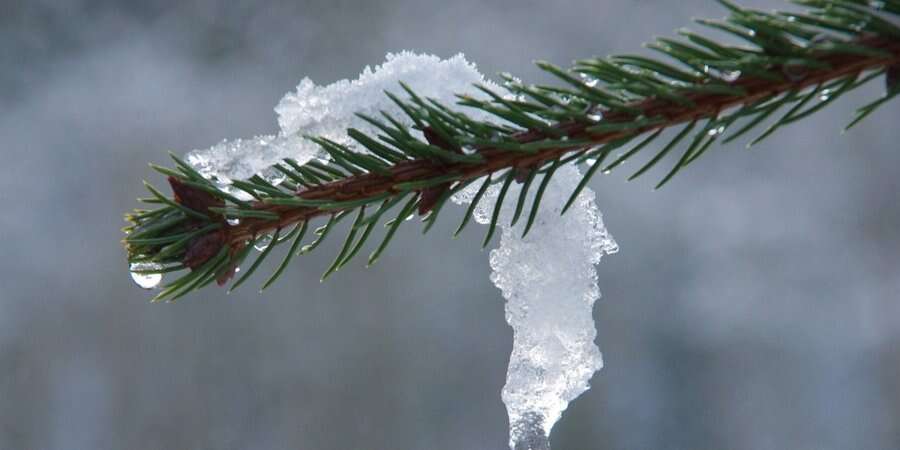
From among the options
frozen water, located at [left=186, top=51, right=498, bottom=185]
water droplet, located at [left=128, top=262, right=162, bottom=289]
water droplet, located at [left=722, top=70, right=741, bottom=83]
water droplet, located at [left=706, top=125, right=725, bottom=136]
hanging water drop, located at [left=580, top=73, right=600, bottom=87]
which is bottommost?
water droplet, located at [left=706, top=125, right=725, bottom=136]

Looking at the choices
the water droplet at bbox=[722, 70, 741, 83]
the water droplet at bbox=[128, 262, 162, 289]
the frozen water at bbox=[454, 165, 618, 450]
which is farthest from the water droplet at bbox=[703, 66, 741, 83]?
the water droplet at bbox=[128, 262, 162, 289]

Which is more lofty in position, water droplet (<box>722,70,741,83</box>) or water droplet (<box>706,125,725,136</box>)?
water droplet (<box>722,70,741,83</box>)

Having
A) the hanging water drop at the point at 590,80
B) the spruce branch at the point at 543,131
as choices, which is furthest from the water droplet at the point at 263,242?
the hanging water drop at the point at 590,80

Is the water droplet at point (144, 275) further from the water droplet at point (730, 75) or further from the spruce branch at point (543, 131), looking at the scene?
the water droplet at point (730, 75)

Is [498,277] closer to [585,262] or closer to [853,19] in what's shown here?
[585,262]

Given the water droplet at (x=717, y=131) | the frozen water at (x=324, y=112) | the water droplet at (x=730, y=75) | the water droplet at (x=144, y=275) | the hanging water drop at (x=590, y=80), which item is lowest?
the water droplet at (x=717, y=131)

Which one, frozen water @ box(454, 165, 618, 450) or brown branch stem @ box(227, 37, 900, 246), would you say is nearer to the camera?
brown branch stem @ box(227, 37, 900, 246)

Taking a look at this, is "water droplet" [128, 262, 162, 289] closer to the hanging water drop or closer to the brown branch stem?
the brown branch stem

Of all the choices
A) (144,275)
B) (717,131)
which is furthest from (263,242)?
(717,131)
